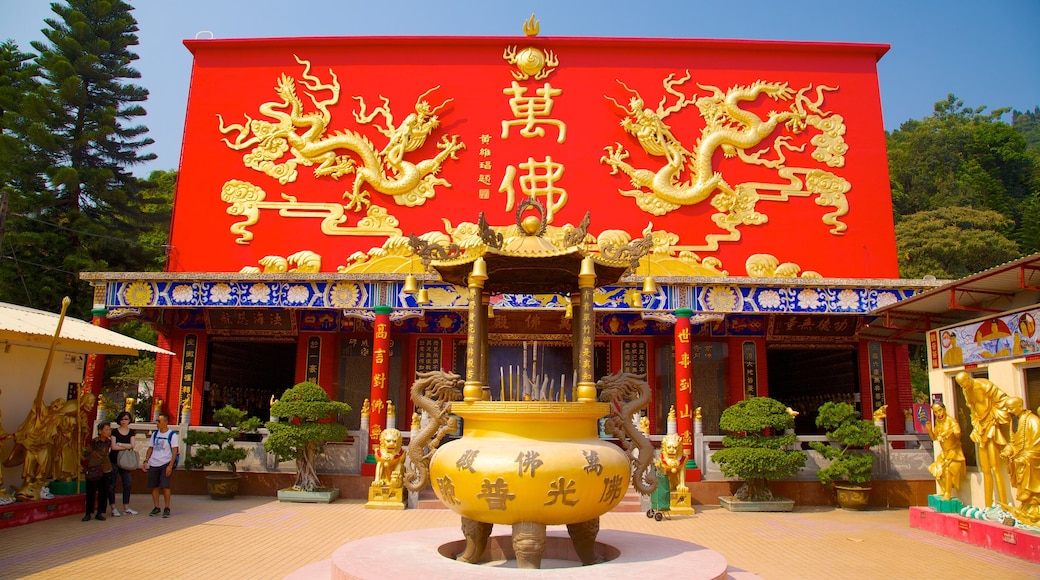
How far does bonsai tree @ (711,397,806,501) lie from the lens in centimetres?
1082

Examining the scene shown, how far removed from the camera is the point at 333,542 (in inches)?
320

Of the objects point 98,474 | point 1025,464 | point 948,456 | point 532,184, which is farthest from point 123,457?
point 1025,464

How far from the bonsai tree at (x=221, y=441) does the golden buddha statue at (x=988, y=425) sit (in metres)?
10.4

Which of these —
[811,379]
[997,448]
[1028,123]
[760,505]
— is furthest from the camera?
[1028,123]

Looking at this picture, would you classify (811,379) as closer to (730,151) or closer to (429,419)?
(730,151)

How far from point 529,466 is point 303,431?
7.19 metres

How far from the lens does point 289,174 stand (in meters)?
14.7

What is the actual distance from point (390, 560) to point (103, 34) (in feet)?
65.9

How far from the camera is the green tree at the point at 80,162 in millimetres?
17891

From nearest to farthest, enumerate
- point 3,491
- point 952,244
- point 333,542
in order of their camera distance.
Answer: point 333,542
point 3,491
point 952,244

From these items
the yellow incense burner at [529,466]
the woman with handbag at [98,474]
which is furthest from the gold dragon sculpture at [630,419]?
the woman with handbag at [98,474]

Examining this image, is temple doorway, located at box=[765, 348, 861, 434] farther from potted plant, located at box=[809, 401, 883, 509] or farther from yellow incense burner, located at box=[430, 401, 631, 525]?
yellow incense burner, located at box=[430, 401, 631, 525]

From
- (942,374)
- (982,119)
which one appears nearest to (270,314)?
(942,374)

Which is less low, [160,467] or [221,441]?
[221,441]
